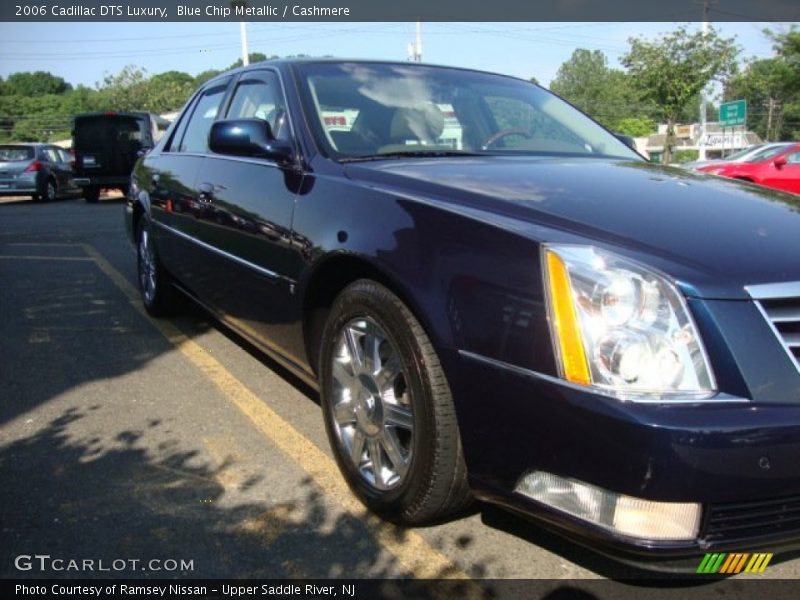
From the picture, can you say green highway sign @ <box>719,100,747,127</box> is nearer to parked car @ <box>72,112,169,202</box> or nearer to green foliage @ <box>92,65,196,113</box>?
parked car @ <box>72,112,169,202</box>

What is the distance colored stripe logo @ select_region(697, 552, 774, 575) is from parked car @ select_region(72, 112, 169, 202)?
686 inches

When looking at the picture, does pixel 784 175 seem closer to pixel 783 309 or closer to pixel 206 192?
pixel 206 192

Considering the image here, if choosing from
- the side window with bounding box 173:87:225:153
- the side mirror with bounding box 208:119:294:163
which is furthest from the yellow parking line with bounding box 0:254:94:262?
the side mirror with bounding box 208:119:294:163

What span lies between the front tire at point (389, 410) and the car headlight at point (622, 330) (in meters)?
0.49

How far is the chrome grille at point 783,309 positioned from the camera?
1902 mm

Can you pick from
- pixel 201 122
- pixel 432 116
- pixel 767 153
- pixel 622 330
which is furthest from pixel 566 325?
pixel 767 153

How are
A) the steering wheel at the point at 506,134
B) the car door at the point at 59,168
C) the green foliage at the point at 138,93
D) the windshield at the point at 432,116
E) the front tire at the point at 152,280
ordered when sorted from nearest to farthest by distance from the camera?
the windshield at the point at 432,116
the steering wheel at the point at 506,134
the front tire at the point at 152,280
the car door at the point at 59,168
the green foliage at the point at 138,93

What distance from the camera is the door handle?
3.96 m

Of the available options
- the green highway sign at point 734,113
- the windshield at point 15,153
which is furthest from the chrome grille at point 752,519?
the green highway sign at point 734,113

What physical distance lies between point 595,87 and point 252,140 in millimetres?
105232

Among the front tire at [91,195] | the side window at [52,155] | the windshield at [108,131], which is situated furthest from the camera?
the side window at [52,155]

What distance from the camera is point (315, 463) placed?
316 centimetres

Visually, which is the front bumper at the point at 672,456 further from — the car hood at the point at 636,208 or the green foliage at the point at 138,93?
the green foliage at the point at 138,93

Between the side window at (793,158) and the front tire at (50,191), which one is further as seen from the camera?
the front tire at (50,191)
